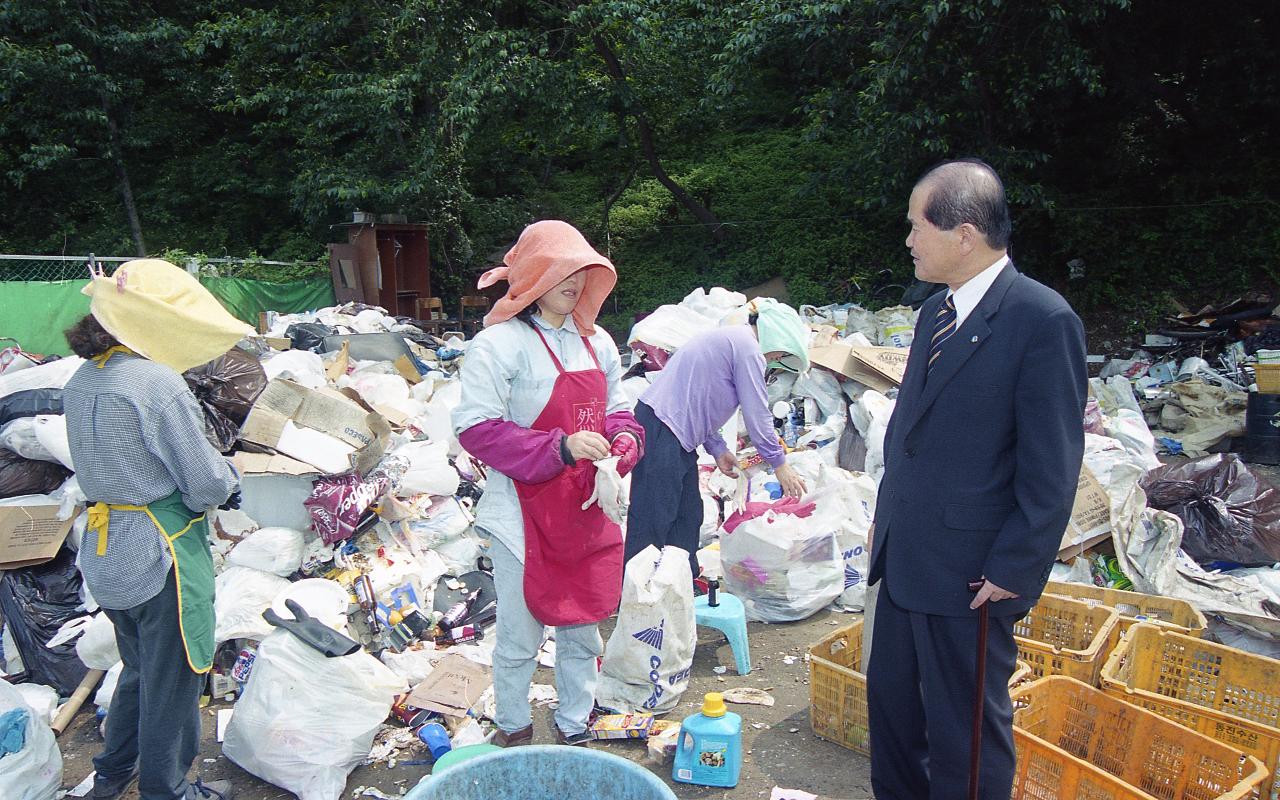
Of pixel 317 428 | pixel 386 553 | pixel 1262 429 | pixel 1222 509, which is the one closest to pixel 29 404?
pixel 317 428

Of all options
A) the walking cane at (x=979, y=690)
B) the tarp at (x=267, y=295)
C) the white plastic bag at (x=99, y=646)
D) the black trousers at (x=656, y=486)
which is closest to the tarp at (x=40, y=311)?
the tarp at (x=267, y=295)

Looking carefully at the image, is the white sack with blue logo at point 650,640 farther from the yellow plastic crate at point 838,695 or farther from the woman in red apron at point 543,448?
the yellow plastic crate at point 838,695

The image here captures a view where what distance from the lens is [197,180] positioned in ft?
56.8

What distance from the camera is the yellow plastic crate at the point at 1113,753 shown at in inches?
89.2

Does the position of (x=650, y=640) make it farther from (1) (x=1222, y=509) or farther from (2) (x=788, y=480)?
(1) (x=1222, y=509)

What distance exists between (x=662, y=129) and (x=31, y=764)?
1353 centimetres

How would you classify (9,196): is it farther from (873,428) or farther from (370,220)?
(873,428)

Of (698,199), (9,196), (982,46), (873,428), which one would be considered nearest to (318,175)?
(698,199)

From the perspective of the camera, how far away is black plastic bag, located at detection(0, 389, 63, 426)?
411cm

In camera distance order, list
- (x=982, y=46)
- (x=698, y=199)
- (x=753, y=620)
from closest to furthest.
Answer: (x=753, y=620), (x=982, y=46), (x=698, y=199)

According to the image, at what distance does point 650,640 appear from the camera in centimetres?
313

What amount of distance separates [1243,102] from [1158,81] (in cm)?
101

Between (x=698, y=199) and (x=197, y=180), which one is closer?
(x=698, y=199)

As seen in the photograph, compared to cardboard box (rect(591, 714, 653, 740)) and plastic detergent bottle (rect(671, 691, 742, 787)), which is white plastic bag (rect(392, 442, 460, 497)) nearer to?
cardboard box (rect(591, 714, 653, 740))
